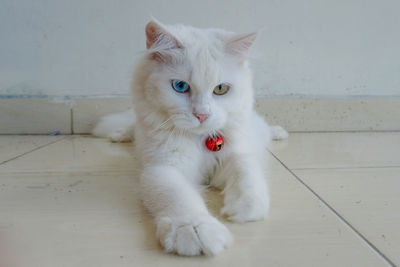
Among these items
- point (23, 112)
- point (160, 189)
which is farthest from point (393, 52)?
point (23, 112)

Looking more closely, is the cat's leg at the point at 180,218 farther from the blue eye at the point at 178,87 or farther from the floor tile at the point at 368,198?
the floor tile at the point at 368,198

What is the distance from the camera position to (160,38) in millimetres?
1032

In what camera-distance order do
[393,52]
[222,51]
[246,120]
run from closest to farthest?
[222,51]
[246,120]
[393,52]

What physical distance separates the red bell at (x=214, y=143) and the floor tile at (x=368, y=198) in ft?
1.28

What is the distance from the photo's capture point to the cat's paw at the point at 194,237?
26.4 inches

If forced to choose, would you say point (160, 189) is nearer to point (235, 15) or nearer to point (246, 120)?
point (246, 120)

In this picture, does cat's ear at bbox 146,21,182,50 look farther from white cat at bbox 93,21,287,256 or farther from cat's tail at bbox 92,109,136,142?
cat's tail at bbox 92,109,136,142

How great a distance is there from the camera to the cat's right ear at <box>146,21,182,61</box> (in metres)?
1.01

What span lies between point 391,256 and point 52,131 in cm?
225

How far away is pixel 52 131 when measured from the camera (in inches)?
88.7

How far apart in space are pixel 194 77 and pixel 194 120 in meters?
0.14

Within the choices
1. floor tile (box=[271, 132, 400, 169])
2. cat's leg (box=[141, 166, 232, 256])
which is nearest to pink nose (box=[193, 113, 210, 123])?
cat's leg (box=[141, 166, 232, 256])

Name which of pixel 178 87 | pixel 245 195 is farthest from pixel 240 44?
pixel 245 195

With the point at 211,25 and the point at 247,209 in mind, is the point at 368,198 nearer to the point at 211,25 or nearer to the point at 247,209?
the point at 247,209
